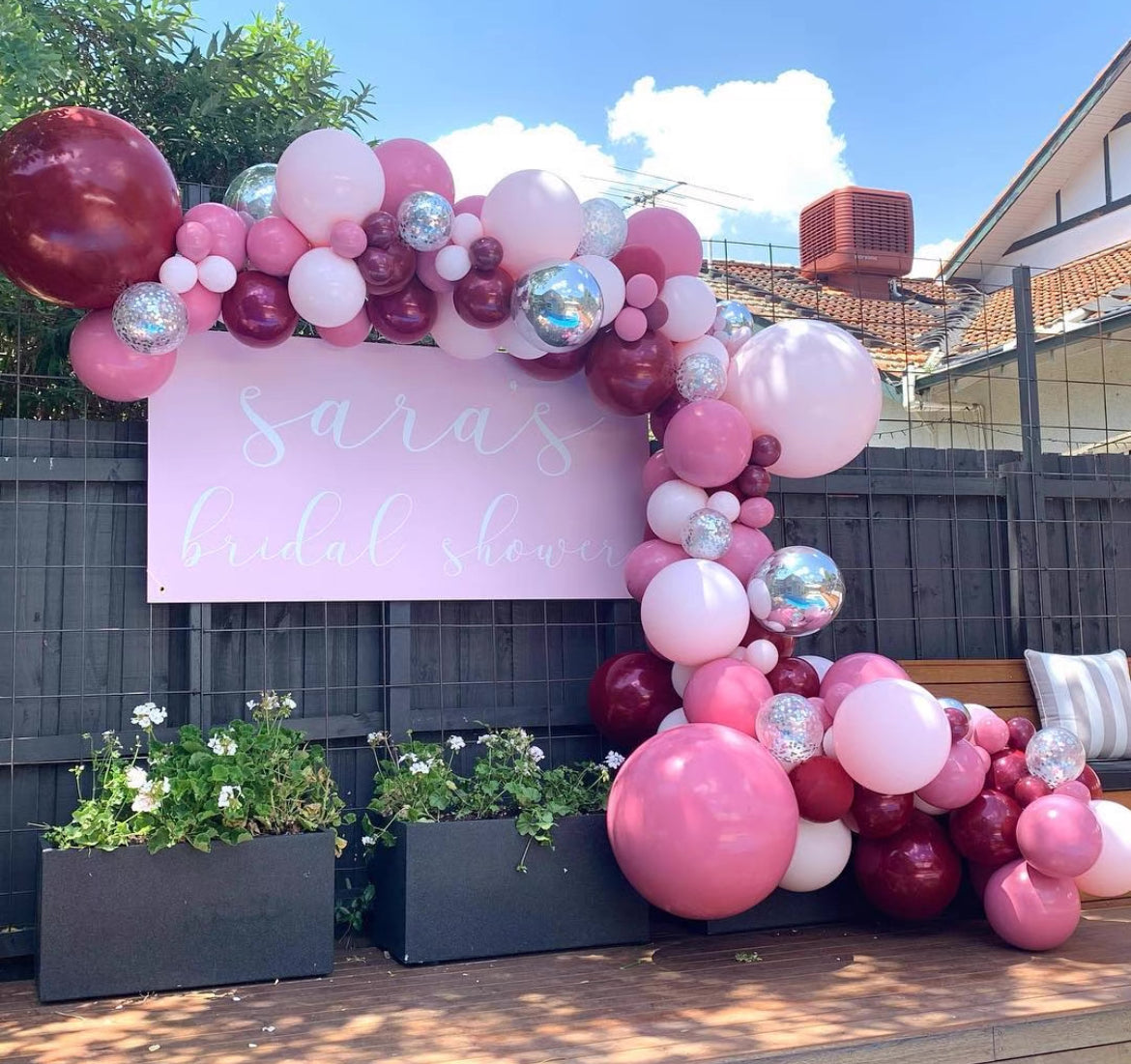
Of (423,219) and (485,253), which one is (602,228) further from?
(423,219)

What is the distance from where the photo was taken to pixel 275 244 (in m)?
3.32

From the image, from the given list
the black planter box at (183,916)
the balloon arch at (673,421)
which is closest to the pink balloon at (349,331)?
the balloon arch at (673,421)

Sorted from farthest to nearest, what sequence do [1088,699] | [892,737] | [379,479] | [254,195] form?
[1088,699] < [379,479] < [254,195] < [892,737]

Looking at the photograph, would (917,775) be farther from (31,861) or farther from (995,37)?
(995,37)

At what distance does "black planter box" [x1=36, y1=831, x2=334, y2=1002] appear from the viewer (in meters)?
3.11

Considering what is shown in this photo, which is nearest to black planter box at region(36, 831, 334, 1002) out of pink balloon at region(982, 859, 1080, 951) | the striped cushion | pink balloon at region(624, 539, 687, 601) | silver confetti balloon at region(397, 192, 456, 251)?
pink balloon at region(624, 539, 687, 601)

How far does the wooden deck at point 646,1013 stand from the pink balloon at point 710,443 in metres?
1.49

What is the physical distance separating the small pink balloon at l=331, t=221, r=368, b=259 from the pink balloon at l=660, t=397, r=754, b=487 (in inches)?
44.8

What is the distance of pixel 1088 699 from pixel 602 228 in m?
2.61

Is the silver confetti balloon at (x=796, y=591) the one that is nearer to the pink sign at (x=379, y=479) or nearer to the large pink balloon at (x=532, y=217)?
the pink sign at (x=379, y=479)

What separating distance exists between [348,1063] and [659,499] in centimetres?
197

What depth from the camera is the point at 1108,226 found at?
964cm

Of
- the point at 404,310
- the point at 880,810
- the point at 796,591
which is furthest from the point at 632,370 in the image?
the point at 880,810

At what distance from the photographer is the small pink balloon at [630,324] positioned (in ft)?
12.2
